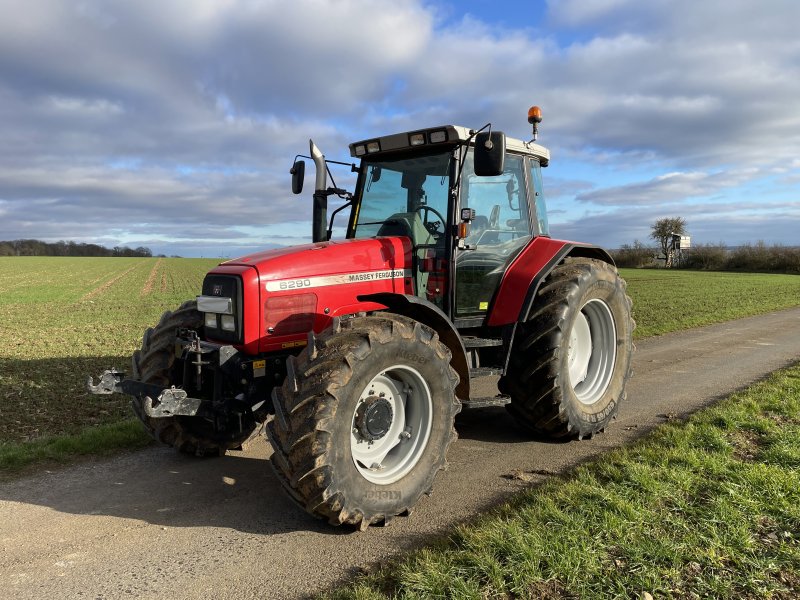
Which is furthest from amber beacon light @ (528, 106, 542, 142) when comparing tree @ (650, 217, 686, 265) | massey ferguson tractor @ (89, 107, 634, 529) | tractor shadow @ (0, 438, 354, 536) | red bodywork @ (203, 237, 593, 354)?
tree @ (650, 217, 686, 265)

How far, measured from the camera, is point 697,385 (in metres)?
7.18

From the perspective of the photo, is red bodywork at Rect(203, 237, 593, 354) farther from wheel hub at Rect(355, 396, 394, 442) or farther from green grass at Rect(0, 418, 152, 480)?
green grass at Rect(0, 418, 152, 480)

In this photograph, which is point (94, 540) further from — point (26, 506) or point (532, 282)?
point (532, 282)

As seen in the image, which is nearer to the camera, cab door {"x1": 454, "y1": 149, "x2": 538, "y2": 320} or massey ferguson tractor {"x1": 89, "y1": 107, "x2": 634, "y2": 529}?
massey ferguson tractor {"x1": 89, "y1": 107, "x2": 634, "y2": 529}

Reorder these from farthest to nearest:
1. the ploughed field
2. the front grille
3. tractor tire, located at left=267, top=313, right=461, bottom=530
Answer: the ploughed field, the front grille, tractor tire, located at left=267, top=313, right=461, bottom=530

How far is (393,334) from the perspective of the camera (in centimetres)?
352

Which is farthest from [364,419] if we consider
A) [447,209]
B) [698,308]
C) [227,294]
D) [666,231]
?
[666,231]

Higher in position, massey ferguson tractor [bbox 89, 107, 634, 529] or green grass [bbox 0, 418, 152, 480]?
massey ferguson tractor [bbox 89, 107, 634, 529]

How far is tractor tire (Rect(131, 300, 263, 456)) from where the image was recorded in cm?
443

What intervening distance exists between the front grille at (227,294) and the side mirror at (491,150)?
73.3 inches

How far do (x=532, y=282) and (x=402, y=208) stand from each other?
Result: 1272mm

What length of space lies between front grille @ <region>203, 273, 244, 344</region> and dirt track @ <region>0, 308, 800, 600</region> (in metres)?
1.10

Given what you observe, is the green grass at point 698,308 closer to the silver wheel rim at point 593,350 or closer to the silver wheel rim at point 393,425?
the silver wheel rim at point 593,350

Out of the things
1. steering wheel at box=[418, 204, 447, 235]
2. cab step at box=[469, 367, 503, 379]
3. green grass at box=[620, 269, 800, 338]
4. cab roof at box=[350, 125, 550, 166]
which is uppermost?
cab roof at box=[350, 125, 550, 166]
